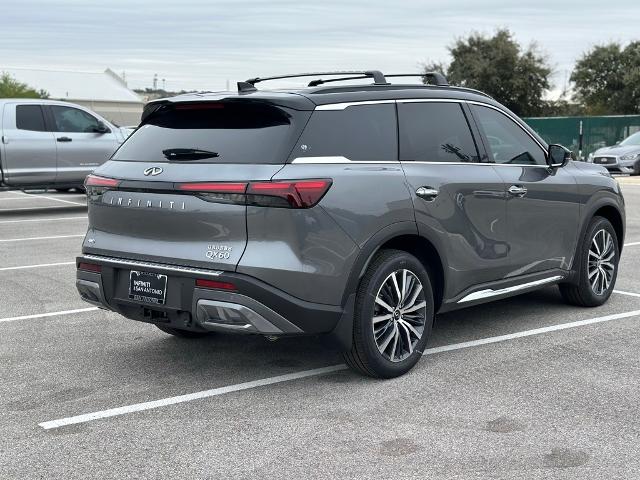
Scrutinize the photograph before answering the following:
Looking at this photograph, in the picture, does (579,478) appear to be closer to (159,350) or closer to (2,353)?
(159,350)

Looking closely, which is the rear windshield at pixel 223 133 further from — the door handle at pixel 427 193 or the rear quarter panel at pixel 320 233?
the door handle at pixel 427 193

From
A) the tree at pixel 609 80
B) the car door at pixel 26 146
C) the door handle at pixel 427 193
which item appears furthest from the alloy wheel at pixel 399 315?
the tree at pixel 609 80

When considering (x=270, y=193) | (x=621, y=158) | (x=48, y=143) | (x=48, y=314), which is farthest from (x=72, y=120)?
(x=621, y=158)

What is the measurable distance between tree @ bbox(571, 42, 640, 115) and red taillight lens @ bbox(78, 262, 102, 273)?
50.3m

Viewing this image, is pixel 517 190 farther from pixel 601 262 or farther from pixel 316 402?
pixel 316 402

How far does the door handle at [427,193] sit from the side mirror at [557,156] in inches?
64.8

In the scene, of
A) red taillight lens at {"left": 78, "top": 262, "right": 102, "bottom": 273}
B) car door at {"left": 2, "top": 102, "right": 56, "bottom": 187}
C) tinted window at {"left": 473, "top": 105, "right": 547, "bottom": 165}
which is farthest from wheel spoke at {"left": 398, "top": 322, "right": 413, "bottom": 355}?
car door at {"left": 2, "top": 102, "right": 56, "bottom": 187}

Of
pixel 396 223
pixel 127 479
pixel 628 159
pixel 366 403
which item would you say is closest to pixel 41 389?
pixel 127 479

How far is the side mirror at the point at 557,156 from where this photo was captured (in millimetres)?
6961

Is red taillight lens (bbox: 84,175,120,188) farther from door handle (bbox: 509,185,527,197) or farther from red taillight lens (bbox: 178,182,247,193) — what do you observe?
door handle (bbox: 509,185,527,197)

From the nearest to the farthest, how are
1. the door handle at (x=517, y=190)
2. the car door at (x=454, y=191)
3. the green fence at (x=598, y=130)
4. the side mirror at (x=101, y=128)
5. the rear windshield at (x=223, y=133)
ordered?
the rear windshield at (x=223, y=133) < the car door at (x=454, y=191) < the door handle at (x=517, y=190) < the side mirror at (x=101, y=128) < the green fence at (x=598, y=130)

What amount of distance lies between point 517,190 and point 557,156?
0.76 metres

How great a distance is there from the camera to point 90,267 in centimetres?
556

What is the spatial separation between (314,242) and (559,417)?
5.22 feet
